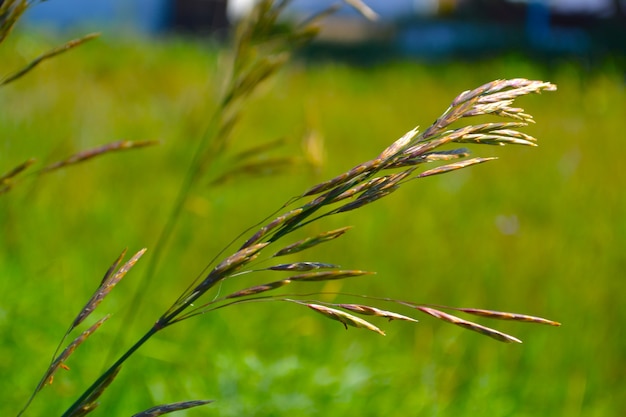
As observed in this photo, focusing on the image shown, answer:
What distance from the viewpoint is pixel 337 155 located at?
15.6 ft

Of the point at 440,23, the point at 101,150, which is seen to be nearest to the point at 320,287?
the point at 101,150

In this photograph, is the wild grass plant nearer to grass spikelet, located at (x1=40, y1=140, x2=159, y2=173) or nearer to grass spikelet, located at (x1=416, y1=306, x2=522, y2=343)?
grass spikelet, located at (x1=416, y1=306, x2=522, y2=343)

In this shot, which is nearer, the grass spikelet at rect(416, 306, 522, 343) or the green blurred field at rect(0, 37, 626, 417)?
the grass spikelet at rect(416, 306, 522, 343)

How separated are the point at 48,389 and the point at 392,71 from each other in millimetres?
9262

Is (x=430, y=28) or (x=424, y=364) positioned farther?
(x=430, y=28)

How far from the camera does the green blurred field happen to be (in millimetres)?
1627

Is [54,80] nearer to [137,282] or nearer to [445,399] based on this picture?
[137,282]

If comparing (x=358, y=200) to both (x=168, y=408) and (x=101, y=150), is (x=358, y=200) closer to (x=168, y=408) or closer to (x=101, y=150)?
(x=168, y=408)

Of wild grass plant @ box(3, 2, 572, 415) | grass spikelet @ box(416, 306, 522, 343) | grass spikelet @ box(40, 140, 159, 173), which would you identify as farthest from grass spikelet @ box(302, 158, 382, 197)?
grass spikelet @ box(40, 140, 159, 173)

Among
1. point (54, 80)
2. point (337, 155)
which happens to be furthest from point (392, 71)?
point (337, 155)

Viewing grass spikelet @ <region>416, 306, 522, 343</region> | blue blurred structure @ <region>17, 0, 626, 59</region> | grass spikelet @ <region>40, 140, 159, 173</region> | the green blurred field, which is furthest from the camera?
blue blurred structure @ <region>17, 0, 626, 59</region>

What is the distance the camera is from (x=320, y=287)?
232cm

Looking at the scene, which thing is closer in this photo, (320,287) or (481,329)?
(481,329)

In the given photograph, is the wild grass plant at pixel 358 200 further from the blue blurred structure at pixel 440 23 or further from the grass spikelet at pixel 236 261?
the blue blurred structure at pixel 440 23
